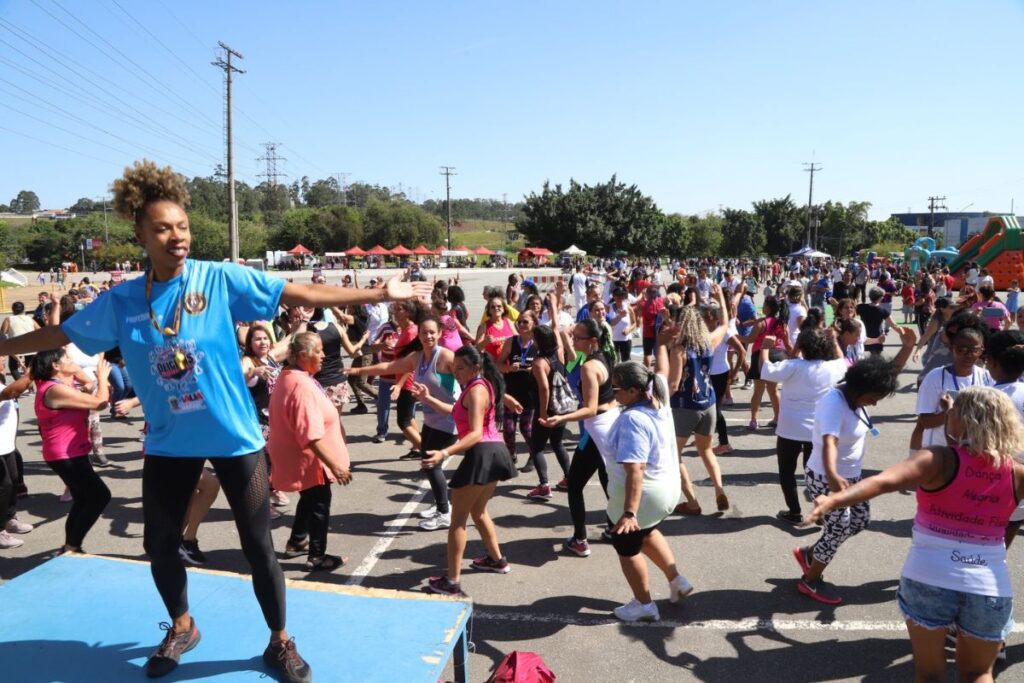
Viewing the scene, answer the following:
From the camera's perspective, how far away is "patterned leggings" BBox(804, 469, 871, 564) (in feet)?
14.6

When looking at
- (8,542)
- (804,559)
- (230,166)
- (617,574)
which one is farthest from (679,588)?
(230,166)

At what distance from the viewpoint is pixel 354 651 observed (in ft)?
10.7

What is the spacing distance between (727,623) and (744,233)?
80.9 meters

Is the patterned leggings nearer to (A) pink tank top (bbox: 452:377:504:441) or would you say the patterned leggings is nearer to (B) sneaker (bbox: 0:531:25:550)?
(A) pink tank top (bbox: 452:377:504:441)

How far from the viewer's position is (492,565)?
17.0 ft

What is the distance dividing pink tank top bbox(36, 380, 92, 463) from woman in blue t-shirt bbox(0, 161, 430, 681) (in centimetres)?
274

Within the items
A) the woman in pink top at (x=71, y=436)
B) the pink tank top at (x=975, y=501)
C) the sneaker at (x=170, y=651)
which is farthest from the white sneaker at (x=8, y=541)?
the pink tank top at (x=975, y=501)

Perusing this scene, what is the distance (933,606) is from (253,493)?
2918 millimetres

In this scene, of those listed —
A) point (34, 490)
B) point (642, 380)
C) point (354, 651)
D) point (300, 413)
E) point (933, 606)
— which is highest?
point (642, 380)

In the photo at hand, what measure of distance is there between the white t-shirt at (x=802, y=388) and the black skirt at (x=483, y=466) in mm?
2481

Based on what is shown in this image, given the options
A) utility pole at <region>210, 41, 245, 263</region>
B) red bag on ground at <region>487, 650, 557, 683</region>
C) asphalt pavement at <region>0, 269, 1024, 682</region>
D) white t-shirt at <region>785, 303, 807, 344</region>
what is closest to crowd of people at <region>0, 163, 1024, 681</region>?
asphalt pavement at <region>0, 269, 1024, 682</region>

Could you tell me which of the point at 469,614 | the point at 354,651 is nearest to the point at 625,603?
the point at 469,614

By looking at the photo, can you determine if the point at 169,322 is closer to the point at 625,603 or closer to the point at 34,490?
the point at 625,603

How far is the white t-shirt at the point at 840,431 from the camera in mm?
4324
